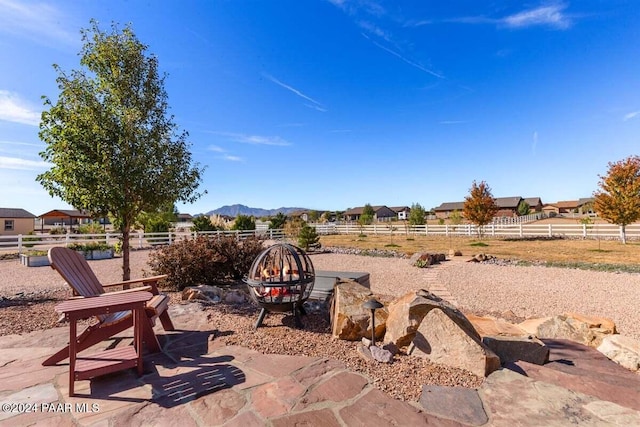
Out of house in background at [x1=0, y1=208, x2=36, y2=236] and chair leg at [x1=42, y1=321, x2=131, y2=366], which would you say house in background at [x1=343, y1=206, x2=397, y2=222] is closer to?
house in background at [x1=0, y1=208, x2=36, y2=236]

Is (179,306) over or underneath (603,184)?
underneath

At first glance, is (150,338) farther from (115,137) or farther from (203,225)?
(203,225)

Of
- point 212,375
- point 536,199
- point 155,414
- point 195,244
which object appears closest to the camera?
point 155,414

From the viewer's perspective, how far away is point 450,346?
2.69 m

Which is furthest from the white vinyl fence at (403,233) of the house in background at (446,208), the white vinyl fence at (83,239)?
the house in background at (446,208)

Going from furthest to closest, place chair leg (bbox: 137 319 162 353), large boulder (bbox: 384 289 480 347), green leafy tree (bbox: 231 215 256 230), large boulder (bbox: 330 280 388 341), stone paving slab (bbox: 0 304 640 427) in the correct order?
green leafy tree (bbox: 231 215 256 230) → large boulder (bbox: 330 280 388 341) → chair leg (bbox: 137 319 162 353) → large boulder (bbox: 384 289 480 347) → stone paving slab (bbox: 0 304 640 427)

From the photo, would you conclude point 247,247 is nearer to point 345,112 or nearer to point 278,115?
point 278,115

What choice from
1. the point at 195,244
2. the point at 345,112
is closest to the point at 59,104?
the point at 195,244

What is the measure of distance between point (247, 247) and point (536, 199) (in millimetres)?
75994

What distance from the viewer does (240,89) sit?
11727mm

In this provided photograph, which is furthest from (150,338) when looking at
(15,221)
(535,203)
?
(535,203)

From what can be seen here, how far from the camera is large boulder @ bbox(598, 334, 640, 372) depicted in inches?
123

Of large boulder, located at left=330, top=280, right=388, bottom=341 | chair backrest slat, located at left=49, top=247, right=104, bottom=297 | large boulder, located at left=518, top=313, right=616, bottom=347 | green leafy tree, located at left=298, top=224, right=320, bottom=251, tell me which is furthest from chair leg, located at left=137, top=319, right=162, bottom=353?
green leafy tree, located at left=298, top=224, right=320, bottom=251

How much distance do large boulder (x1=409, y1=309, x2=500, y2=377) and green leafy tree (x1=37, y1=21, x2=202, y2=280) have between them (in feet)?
15.8
